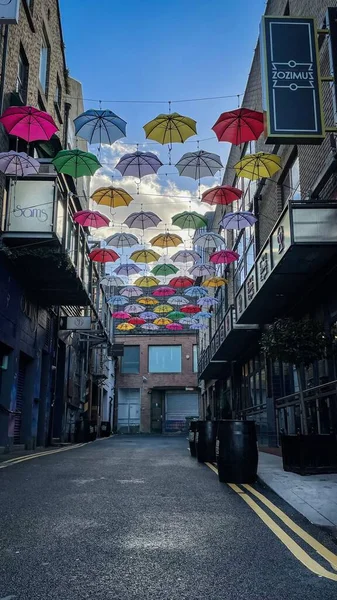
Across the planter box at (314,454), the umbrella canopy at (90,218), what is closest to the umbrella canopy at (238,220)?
the umbrella canopy at (90,218)

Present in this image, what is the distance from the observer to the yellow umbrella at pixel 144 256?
76.7 ft

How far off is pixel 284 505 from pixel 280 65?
7814 mm

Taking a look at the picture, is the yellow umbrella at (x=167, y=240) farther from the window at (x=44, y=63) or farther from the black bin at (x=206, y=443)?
the black bin at (x=206, y=443)

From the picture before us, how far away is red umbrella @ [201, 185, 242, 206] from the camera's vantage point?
17672mm

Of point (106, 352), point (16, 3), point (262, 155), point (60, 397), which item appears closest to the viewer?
point (16, 3)

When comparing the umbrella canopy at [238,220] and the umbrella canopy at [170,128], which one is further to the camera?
the umbrella canopy at [238,220]

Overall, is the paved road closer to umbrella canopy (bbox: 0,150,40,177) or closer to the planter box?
the planter box

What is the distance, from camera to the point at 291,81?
10141mm

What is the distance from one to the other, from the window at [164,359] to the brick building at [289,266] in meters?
28.1

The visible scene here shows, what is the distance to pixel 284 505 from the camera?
7.14 meters

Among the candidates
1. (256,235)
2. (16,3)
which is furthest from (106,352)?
(16,3)

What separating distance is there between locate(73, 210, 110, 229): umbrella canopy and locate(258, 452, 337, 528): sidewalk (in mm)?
10972

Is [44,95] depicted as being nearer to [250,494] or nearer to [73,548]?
[250,494]

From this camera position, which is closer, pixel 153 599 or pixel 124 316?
pixel 153 599
